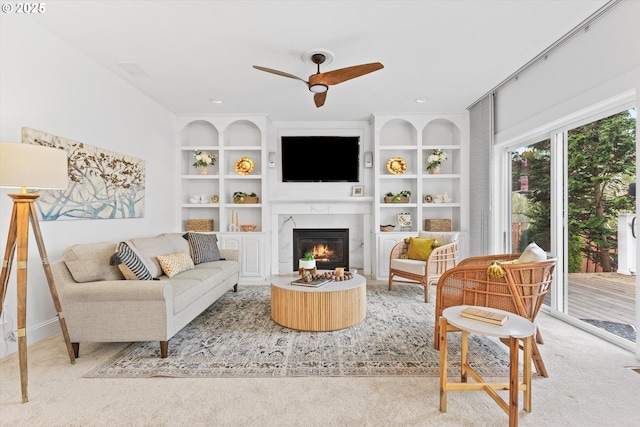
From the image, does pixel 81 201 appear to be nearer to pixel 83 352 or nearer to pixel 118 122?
pixel 118 122

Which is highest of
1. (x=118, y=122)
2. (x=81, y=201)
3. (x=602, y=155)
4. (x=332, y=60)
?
(x=332, y=60)

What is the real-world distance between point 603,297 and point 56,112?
535 cm

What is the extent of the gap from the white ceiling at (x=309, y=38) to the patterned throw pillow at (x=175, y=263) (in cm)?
205

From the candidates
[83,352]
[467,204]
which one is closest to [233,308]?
[83,352]

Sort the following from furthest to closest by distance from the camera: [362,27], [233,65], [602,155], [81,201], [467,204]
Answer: [467,204], [233,65], [81,201], [602,155], [362,27]

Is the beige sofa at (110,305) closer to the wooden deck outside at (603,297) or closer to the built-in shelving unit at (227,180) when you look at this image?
the built-in shelving unit at (227,180)

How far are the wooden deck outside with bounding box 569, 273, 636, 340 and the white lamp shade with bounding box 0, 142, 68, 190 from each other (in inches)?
176

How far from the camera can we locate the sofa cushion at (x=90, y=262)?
2.50 m

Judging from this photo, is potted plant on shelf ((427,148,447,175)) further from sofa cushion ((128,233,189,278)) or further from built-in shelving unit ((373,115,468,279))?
sofa cushion ((128,233,189,278))

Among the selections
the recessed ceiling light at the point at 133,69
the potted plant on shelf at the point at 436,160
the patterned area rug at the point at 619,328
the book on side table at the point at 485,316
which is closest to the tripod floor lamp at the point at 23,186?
the recessed ceiling light at the point at 133,69

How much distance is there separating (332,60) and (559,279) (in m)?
3.27

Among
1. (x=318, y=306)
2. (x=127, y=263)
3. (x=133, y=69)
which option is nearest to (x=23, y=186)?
(x=127, y=263)

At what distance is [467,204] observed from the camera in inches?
199

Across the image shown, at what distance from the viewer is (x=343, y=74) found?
2.92 m
